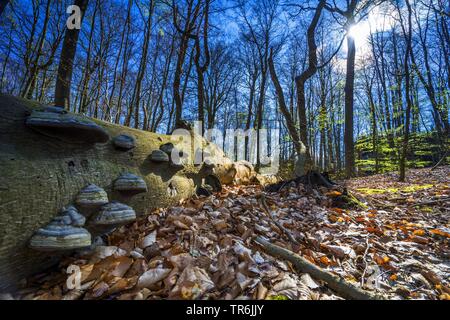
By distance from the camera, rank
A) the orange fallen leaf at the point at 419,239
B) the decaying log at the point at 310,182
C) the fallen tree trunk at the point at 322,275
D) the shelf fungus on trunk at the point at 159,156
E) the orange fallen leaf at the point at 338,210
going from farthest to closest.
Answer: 1. the decaying log at the point at 310,182
2. the orange fallen leaf at the point at 338,210
3. the shelf fungus on trunk at the point at 159,156
4. the orange fallen leaf at the point at 419,239
5. the fallen tree trunk at the point at 322,275

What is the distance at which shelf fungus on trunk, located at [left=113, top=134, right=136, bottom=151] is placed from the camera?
6.78 feet

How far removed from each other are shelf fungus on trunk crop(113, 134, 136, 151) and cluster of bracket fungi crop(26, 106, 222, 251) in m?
0.20

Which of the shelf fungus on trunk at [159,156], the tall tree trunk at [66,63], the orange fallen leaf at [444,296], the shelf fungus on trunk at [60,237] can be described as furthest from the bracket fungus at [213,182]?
the tall tree trunk at [66,63]

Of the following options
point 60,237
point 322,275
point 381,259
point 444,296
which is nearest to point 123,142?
point 60,237

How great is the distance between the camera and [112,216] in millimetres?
1596

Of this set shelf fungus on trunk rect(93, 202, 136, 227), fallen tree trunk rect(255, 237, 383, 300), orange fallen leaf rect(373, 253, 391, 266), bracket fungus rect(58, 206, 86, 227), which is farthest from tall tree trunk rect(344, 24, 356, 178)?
bracket fungus rect(58, 206, 86, 227)

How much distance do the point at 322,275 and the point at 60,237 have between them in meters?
1.83

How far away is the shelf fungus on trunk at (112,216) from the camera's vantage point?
5.17 ft

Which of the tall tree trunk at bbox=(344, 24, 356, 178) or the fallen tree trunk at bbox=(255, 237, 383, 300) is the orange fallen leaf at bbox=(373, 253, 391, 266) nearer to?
the fallen tree trunk at bbox=(255, 237, 383, 300)

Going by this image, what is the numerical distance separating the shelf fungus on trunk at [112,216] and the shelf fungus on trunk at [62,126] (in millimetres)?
Result: 617

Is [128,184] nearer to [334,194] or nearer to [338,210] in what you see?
[338,210]

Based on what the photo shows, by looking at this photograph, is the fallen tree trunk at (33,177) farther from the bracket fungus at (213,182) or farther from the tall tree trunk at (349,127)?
the tall tree trunk at (349,127)
